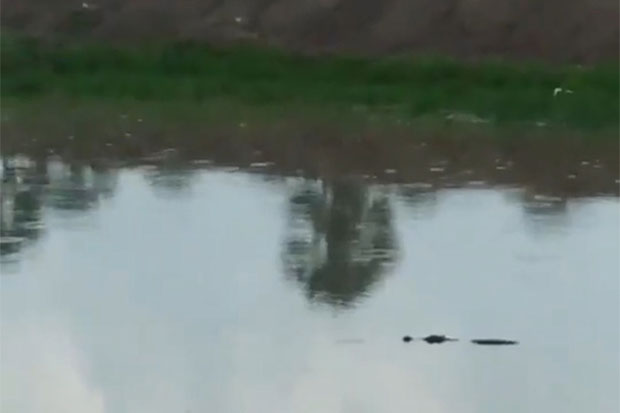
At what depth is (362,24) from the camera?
22141mm

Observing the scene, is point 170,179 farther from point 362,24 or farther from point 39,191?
point 362,24

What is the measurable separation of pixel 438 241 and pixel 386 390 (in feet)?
12.0

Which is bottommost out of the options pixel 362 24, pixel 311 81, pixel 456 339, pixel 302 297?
pixel 456 339

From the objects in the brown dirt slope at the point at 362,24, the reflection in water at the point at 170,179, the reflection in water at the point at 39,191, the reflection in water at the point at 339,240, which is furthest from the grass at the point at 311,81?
the reflection in water at the point at 339,240

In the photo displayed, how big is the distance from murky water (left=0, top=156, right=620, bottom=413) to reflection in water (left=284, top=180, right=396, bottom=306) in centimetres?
2

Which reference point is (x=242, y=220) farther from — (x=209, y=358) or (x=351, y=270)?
(x=209, y=358)

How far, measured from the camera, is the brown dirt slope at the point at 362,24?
69.8 ft

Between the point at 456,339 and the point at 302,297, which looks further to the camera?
the point at 302,297

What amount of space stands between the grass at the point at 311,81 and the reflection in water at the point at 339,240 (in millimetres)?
5246

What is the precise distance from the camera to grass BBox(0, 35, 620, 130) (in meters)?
18.4

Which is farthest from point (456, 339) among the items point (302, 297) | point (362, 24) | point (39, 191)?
point (362, 24)

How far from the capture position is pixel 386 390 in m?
7.27

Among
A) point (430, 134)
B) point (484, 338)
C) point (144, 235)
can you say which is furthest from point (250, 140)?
point (484, 338)

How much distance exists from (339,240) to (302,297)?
1757 mm
